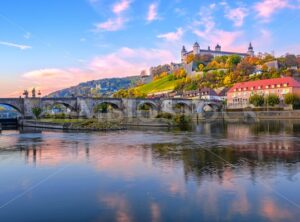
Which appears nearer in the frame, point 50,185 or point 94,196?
point 94,196

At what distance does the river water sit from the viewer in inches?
464

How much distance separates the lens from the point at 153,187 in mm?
15219

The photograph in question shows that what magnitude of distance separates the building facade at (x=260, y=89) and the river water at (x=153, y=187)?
85.3m

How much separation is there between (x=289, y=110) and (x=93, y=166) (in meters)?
74.3

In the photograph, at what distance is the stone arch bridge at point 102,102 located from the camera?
77.8m

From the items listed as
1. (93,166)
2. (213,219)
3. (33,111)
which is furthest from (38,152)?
→ (33,111)

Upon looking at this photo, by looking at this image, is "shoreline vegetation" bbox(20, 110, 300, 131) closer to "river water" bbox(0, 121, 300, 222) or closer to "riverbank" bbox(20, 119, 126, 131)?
"riverbank" bbox(20, 119, 126, 131)

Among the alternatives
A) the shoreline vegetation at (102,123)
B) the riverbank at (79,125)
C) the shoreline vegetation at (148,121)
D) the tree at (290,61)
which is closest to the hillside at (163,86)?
the tree at (290,61)

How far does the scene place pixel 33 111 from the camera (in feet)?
254

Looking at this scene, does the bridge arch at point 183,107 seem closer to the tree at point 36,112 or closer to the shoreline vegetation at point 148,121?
the shoreline vegetation at point 148,121

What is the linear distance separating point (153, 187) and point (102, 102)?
75658 mm

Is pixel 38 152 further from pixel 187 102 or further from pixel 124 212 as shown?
pixel 187 102

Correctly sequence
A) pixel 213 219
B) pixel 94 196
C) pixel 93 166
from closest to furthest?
pixel 213 219
pixel 94 196
pixel 93 166

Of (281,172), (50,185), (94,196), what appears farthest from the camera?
(281,172)
